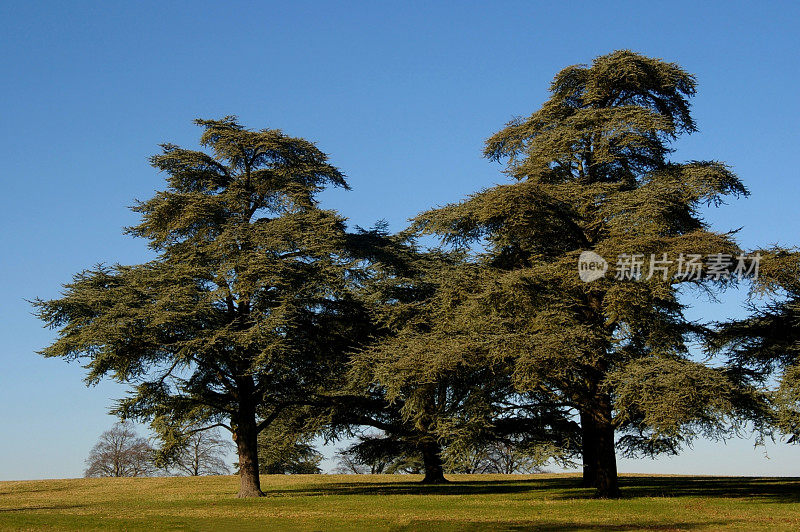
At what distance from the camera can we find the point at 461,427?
2628 cm

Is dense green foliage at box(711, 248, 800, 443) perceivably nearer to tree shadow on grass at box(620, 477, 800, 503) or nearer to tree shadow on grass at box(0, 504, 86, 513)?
tree shadow on grass at box(620, 477, 800, 503)

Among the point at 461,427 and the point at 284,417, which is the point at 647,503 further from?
the point at 284,417

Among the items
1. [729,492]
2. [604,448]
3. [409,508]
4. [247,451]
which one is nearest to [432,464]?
[247,451]

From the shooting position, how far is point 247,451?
1232 inches

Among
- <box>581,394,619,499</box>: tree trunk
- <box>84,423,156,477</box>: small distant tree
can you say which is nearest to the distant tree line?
<box>581,394,619,499</box>: tree trunk

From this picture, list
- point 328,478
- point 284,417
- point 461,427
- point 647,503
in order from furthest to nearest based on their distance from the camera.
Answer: point 328,478 < point 284,417 < point 461,427 < point 647,503

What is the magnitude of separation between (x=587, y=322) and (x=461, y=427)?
5773 mm

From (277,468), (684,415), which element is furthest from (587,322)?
(277,468)

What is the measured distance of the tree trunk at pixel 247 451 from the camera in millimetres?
31141

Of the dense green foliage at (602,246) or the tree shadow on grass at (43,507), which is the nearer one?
the dense green foliage at (602,246)

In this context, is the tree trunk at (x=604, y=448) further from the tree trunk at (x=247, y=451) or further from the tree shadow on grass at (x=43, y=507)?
the tree shadow on grass at (x=43, y=507)
